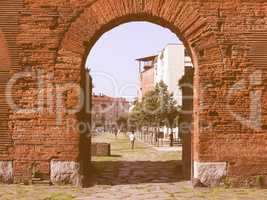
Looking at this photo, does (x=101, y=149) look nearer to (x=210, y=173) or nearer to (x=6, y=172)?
(x=6, y=172)

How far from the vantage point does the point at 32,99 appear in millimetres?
10055

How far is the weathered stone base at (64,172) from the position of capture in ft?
32.4

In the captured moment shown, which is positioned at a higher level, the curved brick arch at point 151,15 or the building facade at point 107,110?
the building facade at point 107,110

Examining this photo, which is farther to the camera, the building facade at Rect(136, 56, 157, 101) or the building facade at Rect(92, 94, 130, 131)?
the building facade at Rect(92, 94, 130, 131)

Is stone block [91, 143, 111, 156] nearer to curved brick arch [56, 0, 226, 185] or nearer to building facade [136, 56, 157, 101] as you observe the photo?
curved brick arch [56, 0, 226, 185]

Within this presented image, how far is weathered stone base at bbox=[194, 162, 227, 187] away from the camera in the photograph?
9.86 meters

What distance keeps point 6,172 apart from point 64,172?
3.94ft

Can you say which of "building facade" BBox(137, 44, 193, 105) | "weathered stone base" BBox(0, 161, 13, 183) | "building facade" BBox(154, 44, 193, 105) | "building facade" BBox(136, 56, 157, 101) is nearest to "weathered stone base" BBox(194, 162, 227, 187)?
"weathered stone base" BBox(0, 161, 13, 183)

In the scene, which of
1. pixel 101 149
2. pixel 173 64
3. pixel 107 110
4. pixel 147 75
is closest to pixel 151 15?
pixel 101 149

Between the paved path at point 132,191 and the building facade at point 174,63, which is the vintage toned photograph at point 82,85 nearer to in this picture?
the paved path at point 132,191

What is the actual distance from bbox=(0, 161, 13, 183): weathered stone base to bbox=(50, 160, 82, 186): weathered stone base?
0.85 meters

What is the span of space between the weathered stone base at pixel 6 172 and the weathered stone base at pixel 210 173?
3.85 m

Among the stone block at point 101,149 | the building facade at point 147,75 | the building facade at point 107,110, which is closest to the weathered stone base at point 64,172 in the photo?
the stone block at point 101,149

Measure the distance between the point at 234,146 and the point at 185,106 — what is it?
2.27 meters
